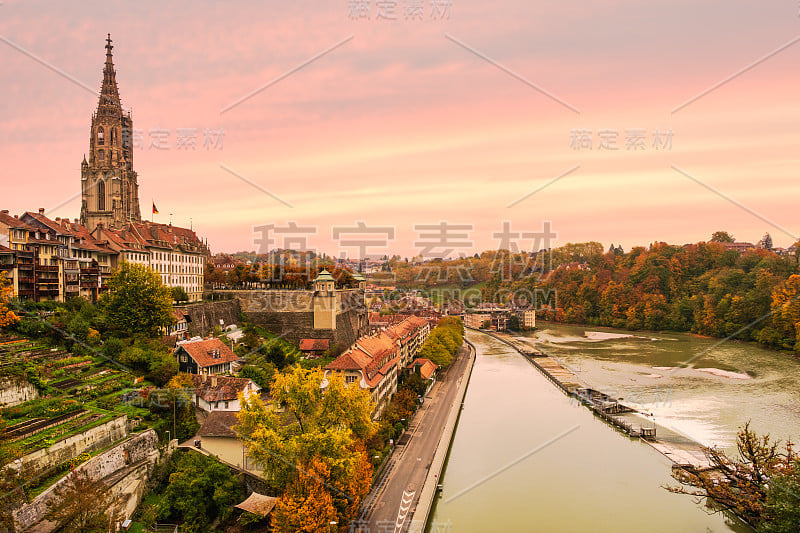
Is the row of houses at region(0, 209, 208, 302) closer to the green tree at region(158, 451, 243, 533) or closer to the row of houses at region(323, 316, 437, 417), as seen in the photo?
the row of houses at region(323, 316, 437, 417)

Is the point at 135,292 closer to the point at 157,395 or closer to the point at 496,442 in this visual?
the point at 157,395

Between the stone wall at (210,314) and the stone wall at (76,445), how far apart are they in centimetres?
1268

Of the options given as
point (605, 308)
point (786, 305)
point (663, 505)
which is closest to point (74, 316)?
point (663, 505)

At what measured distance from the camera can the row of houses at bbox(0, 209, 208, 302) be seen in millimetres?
21969

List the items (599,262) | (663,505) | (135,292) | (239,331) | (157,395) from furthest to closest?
(599,262), (239,331), (135,292), (157,395), (663,505)

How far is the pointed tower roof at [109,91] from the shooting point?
3484cm

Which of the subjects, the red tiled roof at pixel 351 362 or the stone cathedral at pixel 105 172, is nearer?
the red tiled roof at pixel 351 362

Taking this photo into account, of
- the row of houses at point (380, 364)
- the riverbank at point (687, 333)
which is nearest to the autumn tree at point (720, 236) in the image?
the riverbank at point (687, 333)

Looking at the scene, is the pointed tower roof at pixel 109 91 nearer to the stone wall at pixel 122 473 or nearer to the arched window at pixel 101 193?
the arched window at pixel 101 193

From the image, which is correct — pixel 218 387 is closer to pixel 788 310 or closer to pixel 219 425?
pixel 219 425

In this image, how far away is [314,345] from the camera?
101 feet

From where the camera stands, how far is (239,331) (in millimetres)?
31219

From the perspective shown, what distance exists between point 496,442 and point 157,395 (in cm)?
1312

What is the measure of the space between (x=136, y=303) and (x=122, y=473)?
1098cm
